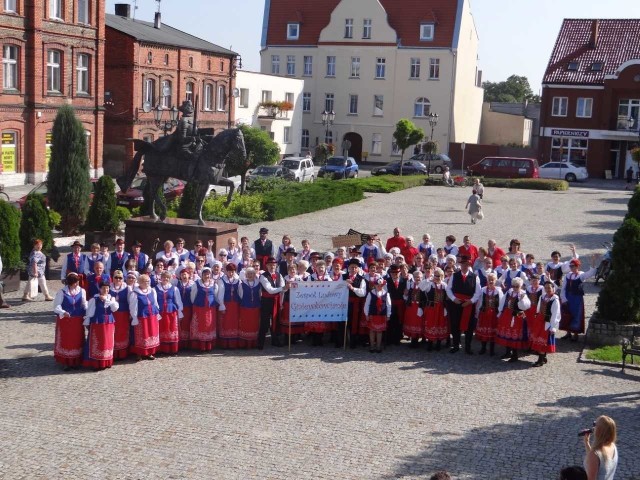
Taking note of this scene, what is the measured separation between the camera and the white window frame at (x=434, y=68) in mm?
62844

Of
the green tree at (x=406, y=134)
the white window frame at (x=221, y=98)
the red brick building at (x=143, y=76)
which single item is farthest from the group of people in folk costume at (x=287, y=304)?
the green tree at (x=406, y=134)

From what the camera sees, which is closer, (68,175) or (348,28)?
(68,175)

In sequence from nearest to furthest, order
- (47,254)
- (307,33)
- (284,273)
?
1. (284,273)
2. (47,254)
3. (307,33)

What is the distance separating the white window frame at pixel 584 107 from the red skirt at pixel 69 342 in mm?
52343

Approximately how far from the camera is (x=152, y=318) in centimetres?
1346

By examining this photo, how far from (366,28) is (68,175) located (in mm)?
43182

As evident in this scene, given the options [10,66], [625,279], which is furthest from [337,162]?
[625,279]

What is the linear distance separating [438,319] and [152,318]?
4.76m

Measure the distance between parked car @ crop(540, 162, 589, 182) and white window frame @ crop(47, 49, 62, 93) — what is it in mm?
30342

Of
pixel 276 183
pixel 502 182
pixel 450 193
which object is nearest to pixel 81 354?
pixel 276 183

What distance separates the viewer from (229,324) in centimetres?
1449

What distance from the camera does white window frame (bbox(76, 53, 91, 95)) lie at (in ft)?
131

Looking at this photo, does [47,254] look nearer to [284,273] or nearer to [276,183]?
[284,273]

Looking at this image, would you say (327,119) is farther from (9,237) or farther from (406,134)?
(9,237)
